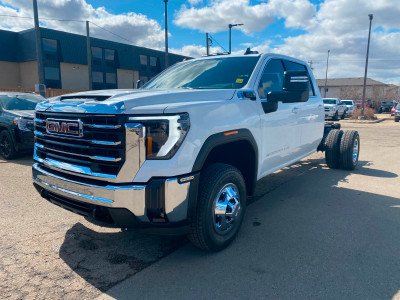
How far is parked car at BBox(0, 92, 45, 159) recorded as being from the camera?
7262 millimetres

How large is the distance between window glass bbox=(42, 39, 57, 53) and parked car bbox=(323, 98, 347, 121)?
85.8 feet

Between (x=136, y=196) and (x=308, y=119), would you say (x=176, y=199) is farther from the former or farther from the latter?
(x=308, y=119)

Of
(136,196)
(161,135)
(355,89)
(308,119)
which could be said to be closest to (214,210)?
(136,196)

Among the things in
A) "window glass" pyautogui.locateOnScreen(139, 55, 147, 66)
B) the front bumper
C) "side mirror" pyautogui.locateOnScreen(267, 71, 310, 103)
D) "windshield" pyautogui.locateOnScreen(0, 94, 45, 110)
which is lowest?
the front bumper

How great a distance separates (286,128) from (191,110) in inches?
79.6

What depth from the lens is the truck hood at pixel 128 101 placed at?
2473 millimetres

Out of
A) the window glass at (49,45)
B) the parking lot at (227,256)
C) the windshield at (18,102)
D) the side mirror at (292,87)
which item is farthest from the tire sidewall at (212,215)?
the window glass at (49,45)

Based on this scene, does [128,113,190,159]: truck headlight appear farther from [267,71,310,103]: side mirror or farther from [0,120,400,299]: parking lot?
[267,71,310,103]: side mirror

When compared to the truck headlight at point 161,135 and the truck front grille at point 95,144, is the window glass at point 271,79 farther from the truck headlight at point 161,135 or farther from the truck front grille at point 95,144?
the truck front grille at point 95,144

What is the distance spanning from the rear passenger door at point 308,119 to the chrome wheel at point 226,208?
6.33 feet

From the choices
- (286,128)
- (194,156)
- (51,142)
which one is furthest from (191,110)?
(286,128)

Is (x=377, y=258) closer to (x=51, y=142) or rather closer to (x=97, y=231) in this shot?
(x=97, y=231)

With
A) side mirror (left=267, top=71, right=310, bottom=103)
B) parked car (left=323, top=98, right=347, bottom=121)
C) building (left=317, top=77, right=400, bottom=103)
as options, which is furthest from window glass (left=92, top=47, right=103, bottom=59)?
building (left=317, top=77, right=400, bottom=103)

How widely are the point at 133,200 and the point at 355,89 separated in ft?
239
